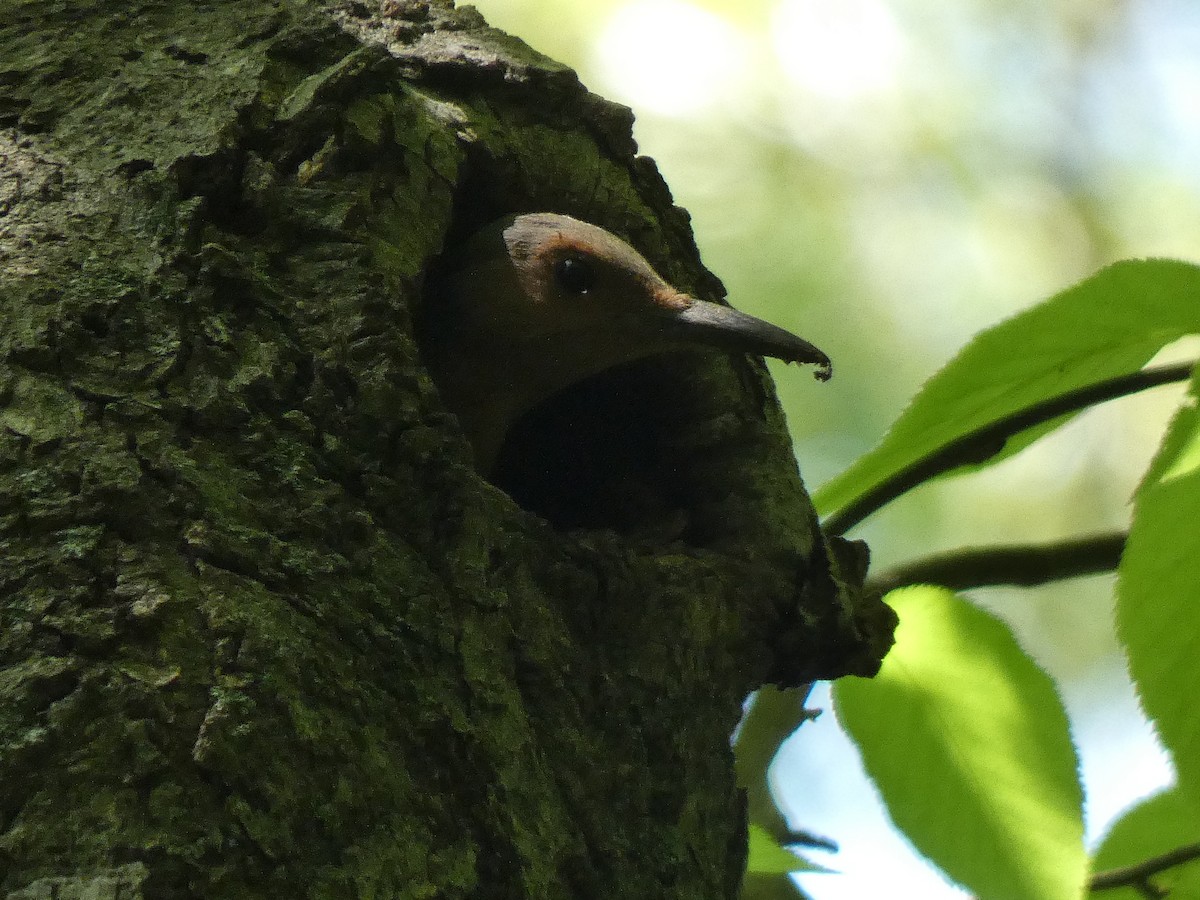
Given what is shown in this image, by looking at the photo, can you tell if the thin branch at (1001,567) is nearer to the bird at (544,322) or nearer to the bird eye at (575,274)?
the bird at (544,322)


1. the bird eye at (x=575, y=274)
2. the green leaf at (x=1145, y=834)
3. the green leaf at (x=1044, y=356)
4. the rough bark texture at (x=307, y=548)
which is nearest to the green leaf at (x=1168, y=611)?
the green leaf at (x=1044, y=356)

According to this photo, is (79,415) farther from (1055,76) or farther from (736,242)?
(1055,76)

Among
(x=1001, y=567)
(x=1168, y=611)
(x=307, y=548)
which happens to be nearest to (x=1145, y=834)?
(x=1001, y=567)

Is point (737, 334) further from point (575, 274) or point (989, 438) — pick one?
point (989, 438)

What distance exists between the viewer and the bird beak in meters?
2.05

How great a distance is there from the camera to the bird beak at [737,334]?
2049mm

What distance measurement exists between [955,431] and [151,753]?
4.58 feet

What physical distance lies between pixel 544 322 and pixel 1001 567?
3.01 feet

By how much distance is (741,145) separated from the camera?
16.5 ft

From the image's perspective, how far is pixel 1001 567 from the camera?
223 cm

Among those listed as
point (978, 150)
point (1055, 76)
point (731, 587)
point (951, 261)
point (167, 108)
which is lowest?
point (731, 587)

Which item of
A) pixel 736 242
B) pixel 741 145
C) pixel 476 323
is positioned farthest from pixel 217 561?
pixel 741 145

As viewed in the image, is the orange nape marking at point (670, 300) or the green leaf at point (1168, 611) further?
the orange nape marking at point (670, 300)

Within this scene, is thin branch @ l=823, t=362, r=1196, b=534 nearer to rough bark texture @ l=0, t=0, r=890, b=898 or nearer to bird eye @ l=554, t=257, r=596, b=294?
rough bark texture @ l=0, t=0, r=890, b=898
